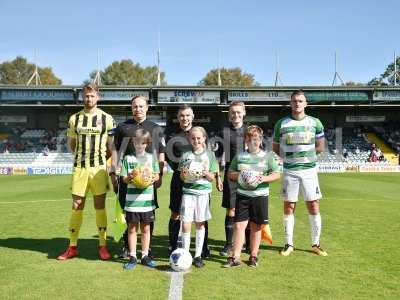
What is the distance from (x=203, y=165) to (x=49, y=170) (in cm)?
2409

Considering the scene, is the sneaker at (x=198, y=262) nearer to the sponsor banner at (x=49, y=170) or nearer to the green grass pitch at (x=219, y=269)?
the green grass pitch at (x=219, y=269)

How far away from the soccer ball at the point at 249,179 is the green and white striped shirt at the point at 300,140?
0.90 meters

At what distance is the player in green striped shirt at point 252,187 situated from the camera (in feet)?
17.5

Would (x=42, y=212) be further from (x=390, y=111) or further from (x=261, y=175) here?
(x=390, y=111)

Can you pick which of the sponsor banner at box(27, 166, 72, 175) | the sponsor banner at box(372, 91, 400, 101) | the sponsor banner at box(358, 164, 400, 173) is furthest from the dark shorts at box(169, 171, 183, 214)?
the sponsor banner at box(372, 91, 400, 101)

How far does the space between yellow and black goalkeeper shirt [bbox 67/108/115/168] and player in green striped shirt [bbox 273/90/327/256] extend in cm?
253

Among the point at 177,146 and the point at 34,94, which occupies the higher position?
the point at 34,94

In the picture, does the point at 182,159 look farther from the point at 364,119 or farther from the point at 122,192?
the point at 364,119

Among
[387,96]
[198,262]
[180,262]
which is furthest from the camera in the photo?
[387,96]

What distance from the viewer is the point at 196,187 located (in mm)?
5297

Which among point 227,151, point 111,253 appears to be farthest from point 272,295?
point 111,253

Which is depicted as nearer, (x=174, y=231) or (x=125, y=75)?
(x=174, y=231)

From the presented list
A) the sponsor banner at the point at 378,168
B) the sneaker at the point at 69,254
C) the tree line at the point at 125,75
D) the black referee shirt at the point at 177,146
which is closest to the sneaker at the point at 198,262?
the black referee shirt at the point at 177,146

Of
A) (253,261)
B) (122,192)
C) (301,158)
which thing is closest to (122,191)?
(122,192)
